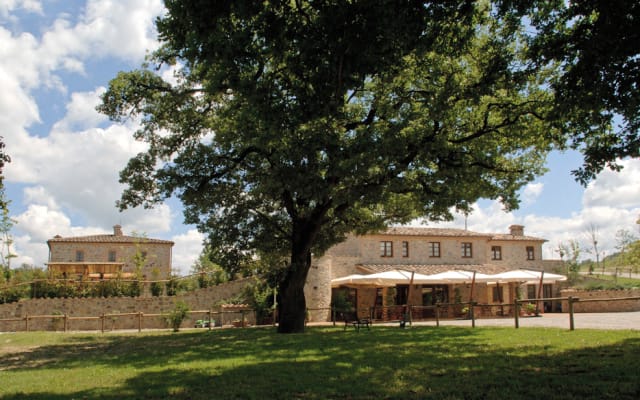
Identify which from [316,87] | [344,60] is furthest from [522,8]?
[316,87]

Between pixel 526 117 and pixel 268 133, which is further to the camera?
pixel 526 117

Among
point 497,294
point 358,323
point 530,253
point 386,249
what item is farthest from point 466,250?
point 358,323

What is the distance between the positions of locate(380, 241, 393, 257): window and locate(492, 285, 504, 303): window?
327 inches

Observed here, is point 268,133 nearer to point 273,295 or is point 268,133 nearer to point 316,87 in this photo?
point 316,87

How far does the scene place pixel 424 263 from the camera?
3406 centimetres

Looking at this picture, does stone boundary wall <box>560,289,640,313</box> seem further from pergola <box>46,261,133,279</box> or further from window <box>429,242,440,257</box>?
pergola <box>46,261,133,279</box>

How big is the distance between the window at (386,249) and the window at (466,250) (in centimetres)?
553

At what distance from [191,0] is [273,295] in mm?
20920

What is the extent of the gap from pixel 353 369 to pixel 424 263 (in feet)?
84.0

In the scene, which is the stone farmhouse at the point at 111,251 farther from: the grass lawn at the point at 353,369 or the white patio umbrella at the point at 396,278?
the grass lawn at the point at 353,369

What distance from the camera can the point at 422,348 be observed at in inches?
482

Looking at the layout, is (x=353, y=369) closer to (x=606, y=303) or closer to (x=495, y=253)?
(x=606, y=303)

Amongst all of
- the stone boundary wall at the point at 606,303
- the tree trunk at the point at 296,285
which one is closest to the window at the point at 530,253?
the stone boundary wall at the point at 606,303

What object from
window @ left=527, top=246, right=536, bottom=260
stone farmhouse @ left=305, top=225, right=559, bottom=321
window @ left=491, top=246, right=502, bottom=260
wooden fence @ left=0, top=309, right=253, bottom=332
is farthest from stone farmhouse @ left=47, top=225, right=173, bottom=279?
window @ left=527, top=246, right=536, bottom=260
